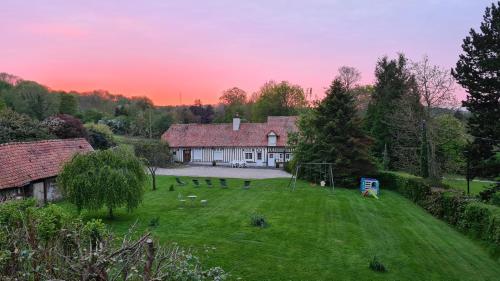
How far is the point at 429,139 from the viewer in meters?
25.4

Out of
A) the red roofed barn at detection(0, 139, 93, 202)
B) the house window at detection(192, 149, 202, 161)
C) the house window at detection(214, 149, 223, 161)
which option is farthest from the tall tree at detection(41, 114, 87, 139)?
the house window at detection(214, 149, 223, 161)

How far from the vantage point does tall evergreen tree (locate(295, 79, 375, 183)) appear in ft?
88.2

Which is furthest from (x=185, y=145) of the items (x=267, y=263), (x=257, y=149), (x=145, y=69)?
(x=267, y=263)

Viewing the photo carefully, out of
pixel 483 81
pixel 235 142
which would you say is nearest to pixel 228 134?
pixel 235 142

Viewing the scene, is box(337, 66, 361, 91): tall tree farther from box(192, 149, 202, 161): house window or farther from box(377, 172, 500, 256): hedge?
box(377, 172, 500, 256): hedge

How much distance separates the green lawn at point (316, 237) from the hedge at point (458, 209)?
0.50 m

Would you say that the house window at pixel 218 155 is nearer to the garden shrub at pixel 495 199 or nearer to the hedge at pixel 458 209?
the hedge at pixel 458 209

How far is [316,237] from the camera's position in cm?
1312

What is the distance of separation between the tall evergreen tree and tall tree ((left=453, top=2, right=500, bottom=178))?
26.7 ft

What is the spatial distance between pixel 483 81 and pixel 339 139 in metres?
10.5

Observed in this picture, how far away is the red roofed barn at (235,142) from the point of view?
38.7 m

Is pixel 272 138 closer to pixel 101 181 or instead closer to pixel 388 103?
pixel 388 103

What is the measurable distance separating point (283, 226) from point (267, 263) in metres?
4.38

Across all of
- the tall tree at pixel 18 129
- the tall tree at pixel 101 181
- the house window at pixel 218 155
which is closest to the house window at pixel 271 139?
the house window at pixel 218 155
